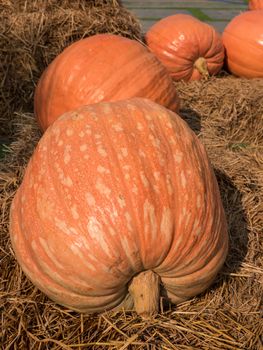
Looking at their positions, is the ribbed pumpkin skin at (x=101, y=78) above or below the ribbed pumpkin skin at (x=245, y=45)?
above

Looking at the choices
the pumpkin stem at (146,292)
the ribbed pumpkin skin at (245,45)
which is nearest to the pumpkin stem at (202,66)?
the ribbed pumpkin skin at (245,45)

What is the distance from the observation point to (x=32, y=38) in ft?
12.9

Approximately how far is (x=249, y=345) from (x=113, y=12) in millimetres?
3518

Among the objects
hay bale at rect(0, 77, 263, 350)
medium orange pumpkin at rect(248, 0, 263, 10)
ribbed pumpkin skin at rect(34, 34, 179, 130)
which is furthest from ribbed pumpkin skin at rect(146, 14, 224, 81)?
medium orange pumpkin at rect(248, 0, 263, 10)

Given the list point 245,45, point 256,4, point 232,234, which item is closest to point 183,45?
point 245,45

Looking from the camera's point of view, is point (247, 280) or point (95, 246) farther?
point (247, 280)

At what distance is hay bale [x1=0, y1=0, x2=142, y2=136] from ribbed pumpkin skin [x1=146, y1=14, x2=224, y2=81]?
725mm

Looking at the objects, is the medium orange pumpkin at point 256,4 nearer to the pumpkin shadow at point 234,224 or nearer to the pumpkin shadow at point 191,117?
the pumpkin shadow at point 191,117

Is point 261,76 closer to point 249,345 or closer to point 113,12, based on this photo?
point 113,12

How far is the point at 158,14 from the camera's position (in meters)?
10.5

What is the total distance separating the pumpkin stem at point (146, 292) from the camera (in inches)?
68.1

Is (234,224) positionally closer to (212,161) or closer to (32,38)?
(212,161)

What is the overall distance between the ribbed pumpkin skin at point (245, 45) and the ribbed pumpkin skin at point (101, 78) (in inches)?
94.1

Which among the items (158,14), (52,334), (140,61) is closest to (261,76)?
(140,61)
